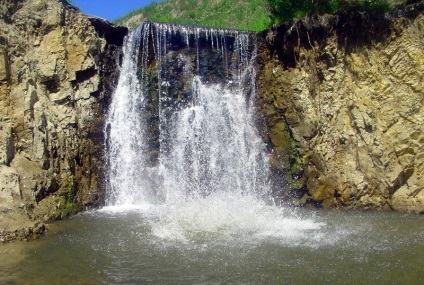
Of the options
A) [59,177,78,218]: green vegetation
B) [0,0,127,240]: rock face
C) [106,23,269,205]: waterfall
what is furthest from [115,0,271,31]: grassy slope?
[59,177,78,218]: green vegetation

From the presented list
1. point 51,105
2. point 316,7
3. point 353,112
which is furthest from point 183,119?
point 316,7

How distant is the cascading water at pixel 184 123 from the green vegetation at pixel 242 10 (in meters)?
1.43

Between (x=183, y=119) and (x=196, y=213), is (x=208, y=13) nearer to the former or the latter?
(x=183, y=119)

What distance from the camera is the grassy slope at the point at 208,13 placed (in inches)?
754

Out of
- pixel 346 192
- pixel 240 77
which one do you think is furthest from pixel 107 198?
pixel 346 192

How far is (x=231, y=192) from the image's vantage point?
11.3 metres

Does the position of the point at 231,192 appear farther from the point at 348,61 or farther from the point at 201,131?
the point at 348,61

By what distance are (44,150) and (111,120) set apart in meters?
2.22

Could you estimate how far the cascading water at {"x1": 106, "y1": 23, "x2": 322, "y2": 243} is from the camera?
11.2 meters

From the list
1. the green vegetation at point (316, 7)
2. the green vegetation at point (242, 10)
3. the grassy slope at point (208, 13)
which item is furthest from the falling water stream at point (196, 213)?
the grassy slope at point (208, 13)

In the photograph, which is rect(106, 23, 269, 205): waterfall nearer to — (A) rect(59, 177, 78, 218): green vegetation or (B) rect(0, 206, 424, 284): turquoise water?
(A) rect(59, 177, 78, 218): green vegetation

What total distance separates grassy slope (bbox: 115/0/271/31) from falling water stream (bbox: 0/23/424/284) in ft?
13.2

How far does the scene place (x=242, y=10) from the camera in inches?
821

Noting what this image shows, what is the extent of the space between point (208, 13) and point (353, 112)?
14.2 m
